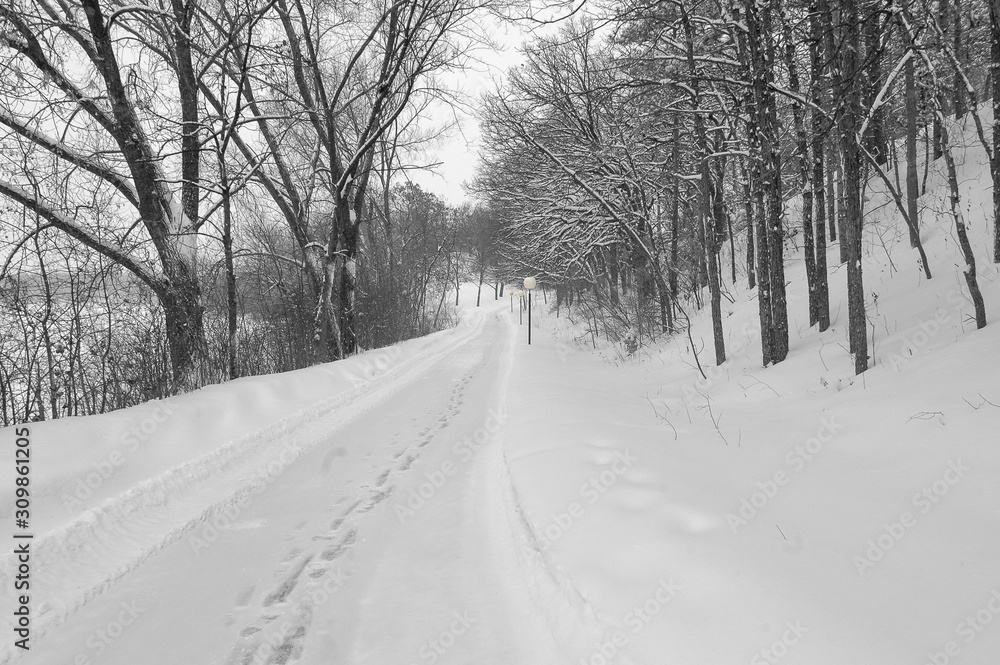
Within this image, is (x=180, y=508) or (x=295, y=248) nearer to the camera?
(x=180, y=508)

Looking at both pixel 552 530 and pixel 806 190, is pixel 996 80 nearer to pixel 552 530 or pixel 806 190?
pixel 806 190

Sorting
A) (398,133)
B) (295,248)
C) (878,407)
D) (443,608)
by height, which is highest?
A: (398,133)

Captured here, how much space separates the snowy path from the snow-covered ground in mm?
17

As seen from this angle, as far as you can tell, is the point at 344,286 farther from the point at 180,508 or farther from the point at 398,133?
the point at 180,508

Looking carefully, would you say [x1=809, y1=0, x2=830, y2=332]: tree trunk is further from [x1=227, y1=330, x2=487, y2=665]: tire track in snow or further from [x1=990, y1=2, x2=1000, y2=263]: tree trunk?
[x1=227, y1=330, x2=487, y2=665]: tire track in snow

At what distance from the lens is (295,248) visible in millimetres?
14344

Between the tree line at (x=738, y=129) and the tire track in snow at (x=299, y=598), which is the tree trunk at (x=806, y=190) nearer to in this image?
the tree line at (x=738, y=129)

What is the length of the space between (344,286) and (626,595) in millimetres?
12341

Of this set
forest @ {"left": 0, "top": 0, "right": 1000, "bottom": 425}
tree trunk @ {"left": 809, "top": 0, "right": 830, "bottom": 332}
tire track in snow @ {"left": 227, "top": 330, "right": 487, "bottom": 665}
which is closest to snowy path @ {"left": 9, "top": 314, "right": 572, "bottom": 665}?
tire track in snow @ {"left": 227, "top": 330, "right": 487, "bottom": 665}

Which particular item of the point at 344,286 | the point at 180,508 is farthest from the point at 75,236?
the point at 344,286

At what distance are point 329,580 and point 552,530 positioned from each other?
1.44 meters

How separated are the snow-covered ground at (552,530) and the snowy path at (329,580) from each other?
2cm

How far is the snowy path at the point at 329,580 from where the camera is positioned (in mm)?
2439

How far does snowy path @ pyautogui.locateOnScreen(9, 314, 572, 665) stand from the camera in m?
2.44
